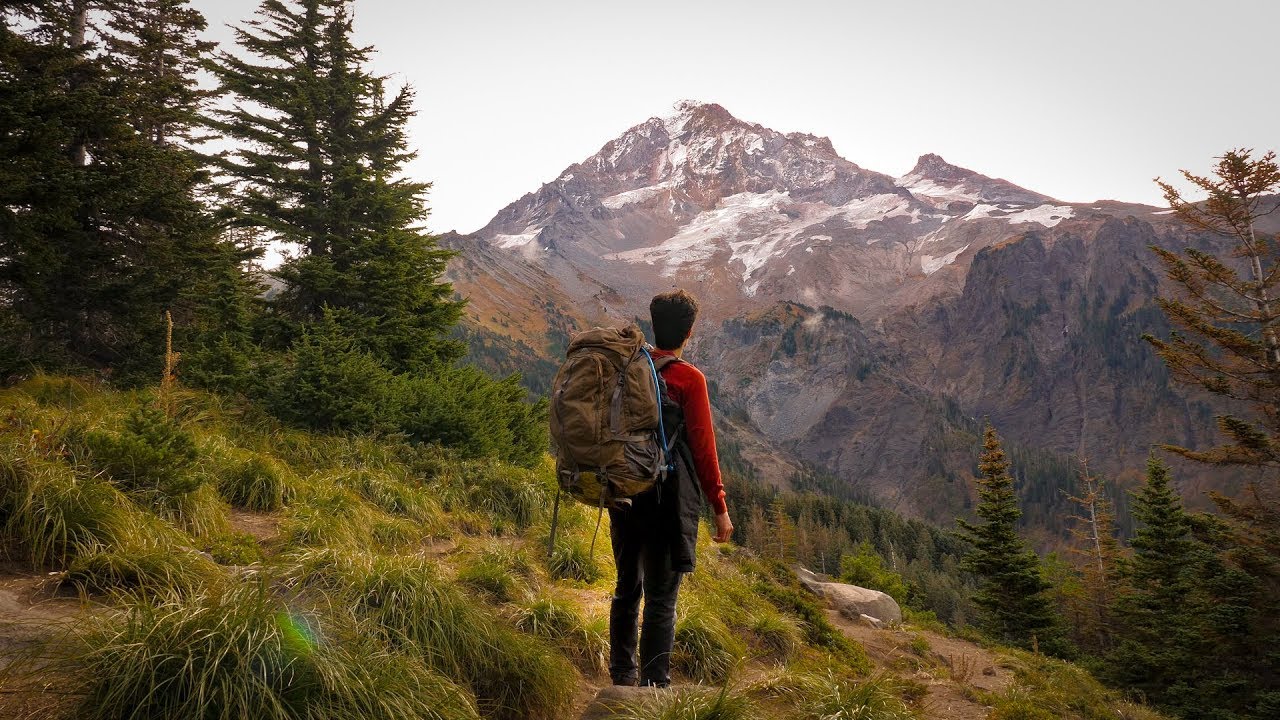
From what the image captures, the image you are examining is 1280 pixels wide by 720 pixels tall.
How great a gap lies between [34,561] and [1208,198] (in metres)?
25.3

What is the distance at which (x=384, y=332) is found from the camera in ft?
42.2

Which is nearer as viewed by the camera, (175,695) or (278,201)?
(175,695)

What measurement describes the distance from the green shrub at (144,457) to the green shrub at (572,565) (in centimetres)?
360

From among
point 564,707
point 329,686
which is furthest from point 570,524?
point 329,686

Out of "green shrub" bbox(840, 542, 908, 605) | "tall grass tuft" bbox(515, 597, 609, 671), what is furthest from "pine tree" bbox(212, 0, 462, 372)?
"green shrub" bbox(840, 542, 908, 605)

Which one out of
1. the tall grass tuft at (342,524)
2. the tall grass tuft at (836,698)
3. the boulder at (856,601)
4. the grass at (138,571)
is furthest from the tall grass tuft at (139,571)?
the boulder at (856,601)

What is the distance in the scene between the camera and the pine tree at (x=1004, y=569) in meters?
24.6

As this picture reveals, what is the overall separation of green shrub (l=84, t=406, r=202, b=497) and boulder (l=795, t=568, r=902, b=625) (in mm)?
10937

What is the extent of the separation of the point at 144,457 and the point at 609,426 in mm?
4233

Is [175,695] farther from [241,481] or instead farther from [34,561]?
[241,481]

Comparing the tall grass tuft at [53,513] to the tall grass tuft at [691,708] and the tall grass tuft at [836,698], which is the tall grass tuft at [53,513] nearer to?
the tall grass tuft at [691,708]

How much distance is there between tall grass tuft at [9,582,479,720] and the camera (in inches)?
96.3

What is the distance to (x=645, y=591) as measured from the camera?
3.73 metres

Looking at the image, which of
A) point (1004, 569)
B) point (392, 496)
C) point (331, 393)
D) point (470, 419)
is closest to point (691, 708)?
point (392, 496)
